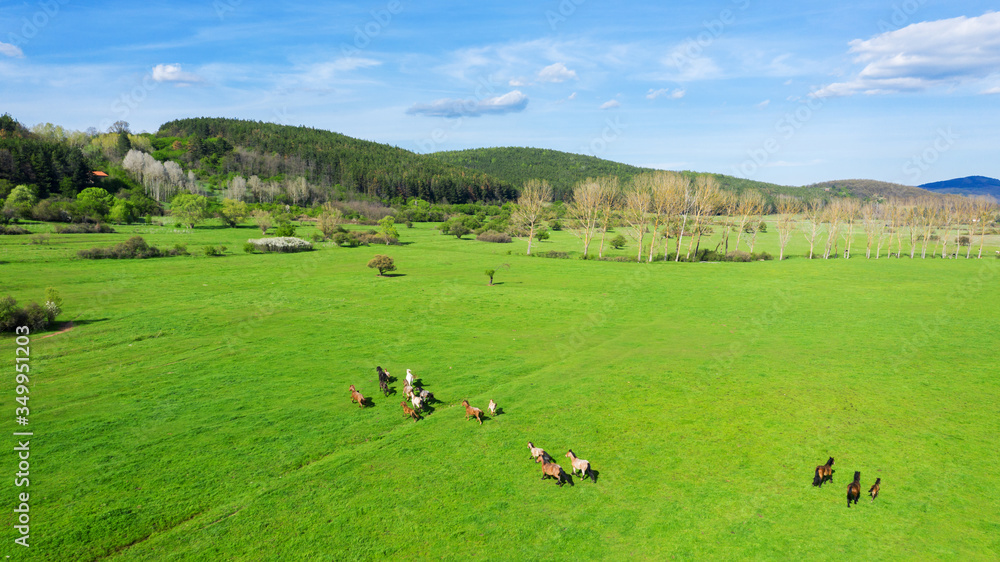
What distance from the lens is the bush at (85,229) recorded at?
67.2 m

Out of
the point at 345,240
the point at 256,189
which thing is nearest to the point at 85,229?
the point at 345,240

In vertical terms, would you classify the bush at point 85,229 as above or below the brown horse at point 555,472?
above

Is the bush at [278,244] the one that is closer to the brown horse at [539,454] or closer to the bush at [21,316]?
the bush at [21,316]

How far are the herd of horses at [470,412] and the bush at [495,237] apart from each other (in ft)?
252

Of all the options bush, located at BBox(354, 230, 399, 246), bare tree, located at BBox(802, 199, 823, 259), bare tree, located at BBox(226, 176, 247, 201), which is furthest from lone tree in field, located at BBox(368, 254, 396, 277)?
bare tree, located at BBox(226, 176, 247, 201)

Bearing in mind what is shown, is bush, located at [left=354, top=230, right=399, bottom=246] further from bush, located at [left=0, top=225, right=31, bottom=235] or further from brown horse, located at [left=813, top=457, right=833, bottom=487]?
brown horse, located at [left=813, top=457, right=833, bottom=487]

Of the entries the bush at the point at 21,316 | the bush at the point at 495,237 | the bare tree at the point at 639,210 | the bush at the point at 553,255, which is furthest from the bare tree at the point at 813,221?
the bush at the point at 21,316

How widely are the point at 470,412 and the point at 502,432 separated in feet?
5.05

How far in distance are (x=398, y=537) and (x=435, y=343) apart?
1572cm

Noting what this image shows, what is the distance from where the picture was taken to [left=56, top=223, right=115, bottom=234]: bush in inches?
2648

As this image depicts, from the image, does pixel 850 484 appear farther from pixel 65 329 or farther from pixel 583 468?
pixel 65 329

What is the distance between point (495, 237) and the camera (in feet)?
316

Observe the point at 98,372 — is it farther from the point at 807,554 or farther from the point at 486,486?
the point at 807,554

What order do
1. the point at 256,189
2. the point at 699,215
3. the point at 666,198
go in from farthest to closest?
the point at 256,189 → the point at 699,215 → the point at 666,198
